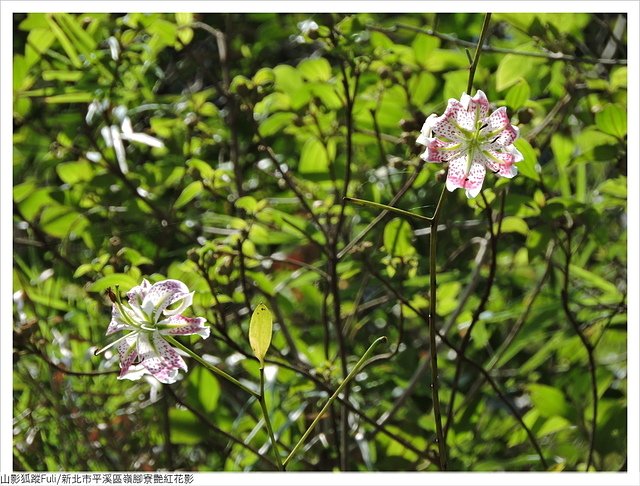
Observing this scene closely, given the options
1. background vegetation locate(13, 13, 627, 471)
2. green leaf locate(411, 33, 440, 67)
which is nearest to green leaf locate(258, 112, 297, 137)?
background vegetation locate(13, 13, 627, 471)

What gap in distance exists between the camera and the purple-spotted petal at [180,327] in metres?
0.70

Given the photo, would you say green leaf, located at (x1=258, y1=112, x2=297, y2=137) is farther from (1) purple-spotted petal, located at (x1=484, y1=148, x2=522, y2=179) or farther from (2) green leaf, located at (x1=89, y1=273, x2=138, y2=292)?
(1) purple-spotted petal, located at (x1=484, y1=148, x2=522, y2=179)

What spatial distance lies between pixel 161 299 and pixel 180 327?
0.03 metres

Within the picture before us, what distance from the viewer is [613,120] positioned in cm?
103

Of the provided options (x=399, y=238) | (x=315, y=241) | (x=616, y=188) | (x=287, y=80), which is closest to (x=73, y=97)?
(x=287, y=80)

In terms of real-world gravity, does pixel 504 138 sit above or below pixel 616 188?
above

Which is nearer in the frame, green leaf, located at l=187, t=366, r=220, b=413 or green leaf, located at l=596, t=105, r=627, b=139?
green leaf, located at l=596, t=105, r=627, b=139

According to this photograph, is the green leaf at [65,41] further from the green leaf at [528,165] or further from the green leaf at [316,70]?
the green leaf at [528,165]

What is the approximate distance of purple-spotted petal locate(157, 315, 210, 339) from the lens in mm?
703

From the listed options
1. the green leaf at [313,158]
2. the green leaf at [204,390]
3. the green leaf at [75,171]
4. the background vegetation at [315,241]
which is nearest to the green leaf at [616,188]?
the background vegetation at [315,241]

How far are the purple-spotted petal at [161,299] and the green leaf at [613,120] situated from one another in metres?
0.58

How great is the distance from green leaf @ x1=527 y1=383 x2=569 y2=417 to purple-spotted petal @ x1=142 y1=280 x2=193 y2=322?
67cm

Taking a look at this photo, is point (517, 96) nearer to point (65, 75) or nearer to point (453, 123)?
point (453, 123)

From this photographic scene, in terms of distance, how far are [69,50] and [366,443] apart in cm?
70
